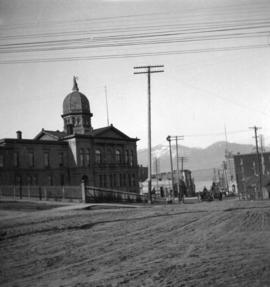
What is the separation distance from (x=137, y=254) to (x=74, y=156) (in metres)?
36.3

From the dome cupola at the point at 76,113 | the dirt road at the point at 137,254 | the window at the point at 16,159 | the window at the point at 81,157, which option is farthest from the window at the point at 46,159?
the dirt road at the point at 137,254

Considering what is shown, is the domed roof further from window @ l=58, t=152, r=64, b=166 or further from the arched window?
window @ l=58, t=152, r=64, b=166

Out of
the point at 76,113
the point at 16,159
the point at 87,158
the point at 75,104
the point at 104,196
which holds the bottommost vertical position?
the point at 104,196

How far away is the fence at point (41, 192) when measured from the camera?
99.1 ft

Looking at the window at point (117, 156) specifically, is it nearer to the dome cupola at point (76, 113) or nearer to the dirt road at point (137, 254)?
the dome cupola at point (76, 113)

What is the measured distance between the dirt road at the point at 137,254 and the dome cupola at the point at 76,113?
119 ft

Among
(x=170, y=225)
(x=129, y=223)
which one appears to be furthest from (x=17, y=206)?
(x=170, y=225)

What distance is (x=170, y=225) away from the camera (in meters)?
Answer: 13.4

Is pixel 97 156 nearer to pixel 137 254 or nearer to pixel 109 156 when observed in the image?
pixel 109 156

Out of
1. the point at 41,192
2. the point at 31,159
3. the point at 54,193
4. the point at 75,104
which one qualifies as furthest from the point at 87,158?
the point at 41,192

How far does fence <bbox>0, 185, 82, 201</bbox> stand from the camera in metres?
30.2

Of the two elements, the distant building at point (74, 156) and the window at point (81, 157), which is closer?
the distant building at point (74, 156)

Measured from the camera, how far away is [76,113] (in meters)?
49.9

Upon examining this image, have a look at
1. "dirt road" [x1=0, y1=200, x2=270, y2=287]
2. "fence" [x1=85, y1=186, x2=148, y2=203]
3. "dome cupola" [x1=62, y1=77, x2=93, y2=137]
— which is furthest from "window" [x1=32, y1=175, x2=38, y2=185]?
"dirt road" [x1=0, y1=200, x2=270, y2=287]
